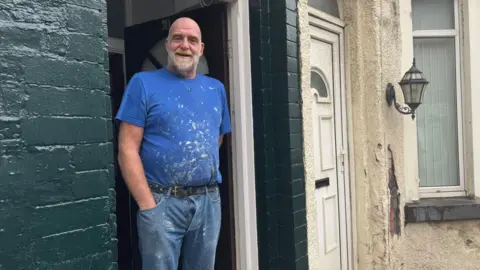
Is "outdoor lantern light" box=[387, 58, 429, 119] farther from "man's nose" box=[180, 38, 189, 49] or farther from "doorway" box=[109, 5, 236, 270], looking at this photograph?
"man's nose" box=[180, 38, 189, 49]

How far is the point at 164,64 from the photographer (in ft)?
12.5

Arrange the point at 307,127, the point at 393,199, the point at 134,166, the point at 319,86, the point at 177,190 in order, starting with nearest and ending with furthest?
the point at 134,166 → the point at 177,190 → the point at 307,127 → the point at 319,86 → the point at 393,199

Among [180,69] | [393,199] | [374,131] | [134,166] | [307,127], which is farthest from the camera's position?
[393,199]

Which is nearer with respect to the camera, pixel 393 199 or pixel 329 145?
pixel 329 145

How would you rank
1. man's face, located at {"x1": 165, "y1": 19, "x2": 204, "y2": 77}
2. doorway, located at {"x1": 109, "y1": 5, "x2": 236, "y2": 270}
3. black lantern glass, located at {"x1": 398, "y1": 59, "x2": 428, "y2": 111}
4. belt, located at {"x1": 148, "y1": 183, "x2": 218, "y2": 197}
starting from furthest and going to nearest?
black lantern glass, located at {"x1": 398, "y1": 59, "x2": 428, "y2": 111} → doorway, located at {"x1": 109, "y1": 5, "x2": 236, "y2": 270} → man's face, located at {"x1": 165, "y1": 19, "x2": 204, "y2": 77} → belt, located at {"x1": 148, "y1": 183, "x2": 218, "y2": 197}

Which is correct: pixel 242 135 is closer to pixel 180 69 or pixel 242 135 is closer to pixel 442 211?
pixel 180 69

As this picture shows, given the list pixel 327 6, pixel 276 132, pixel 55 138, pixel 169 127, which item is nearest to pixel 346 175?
pixel 276 132

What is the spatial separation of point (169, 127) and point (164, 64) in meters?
1.29

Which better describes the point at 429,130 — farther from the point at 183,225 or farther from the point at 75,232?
the point at 75,232

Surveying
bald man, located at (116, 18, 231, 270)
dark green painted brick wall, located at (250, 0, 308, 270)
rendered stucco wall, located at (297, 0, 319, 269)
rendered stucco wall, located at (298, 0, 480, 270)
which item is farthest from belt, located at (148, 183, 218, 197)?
rendered stucco wall, located at (298, 0, 480, 270)

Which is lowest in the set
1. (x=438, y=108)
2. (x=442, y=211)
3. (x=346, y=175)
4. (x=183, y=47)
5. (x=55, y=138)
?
(x=442, y=211)

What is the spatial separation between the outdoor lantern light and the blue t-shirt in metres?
2.47

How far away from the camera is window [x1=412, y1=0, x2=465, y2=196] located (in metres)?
5.13

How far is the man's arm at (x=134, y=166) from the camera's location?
2531 millimetres
